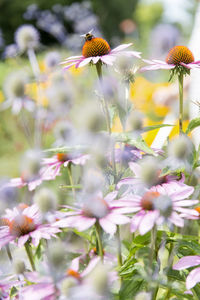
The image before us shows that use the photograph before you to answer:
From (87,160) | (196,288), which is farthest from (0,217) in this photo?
(196,288)

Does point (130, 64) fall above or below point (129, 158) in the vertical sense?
above

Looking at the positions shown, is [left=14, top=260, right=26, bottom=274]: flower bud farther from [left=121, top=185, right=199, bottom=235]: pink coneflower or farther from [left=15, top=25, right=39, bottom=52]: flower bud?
[left=15, top=25, right=39, bottom=52]: flower bud

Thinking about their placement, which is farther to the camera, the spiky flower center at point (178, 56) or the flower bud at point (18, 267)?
the spiky flower center at point (178, 56)

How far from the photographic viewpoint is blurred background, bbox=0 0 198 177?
2.22 metres

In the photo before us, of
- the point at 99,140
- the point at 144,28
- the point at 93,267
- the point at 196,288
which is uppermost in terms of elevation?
the point at 144,28

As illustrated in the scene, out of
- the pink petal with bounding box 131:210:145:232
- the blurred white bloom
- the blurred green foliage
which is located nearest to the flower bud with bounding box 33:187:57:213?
the pink petal with bounding box 131:210:145:232

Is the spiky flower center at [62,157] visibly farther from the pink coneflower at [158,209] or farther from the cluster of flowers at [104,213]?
the pink coneflower at [158,209]

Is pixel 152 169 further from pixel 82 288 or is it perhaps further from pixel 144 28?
pixel 144 28

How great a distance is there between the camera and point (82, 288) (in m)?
0.38

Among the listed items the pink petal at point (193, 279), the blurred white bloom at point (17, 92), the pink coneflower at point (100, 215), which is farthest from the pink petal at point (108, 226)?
the blurred white bloom at point (17, 92)

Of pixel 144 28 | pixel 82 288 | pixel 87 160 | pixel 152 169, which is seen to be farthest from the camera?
pixel 144 28

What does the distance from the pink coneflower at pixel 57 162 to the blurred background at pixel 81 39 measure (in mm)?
135

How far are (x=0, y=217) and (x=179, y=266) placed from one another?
0.27 m

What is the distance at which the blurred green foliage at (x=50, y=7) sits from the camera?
26.3 ft
